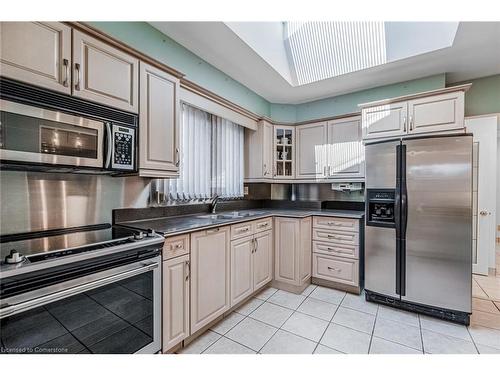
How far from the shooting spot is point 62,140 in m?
1.34

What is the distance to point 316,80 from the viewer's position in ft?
9.77

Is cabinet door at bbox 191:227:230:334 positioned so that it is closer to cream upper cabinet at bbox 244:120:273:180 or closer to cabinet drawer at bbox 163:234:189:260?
cabinet drawer at bbox 163:234:189:260

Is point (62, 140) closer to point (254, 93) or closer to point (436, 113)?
point (254, 93)

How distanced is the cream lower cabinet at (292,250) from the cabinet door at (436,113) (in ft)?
5.07

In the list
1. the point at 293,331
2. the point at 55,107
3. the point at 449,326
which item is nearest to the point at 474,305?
the point at 449,326

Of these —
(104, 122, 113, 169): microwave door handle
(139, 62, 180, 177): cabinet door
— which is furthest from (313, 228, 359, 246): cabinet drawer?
(104, 122, 113, 169): microwave door handle

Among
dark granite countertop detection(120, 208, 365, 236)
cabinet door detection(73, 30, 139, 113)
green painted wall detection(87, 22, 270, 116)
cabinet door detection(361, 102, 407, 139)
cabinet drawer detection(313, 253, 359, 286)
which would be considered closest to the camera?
cabinet door detection(73, 30, 139, 113)

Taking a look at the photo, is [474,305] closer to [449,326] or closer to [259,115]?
[449,326]

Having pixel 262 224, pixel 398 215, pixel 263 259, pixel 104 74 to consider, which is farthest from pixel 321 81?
pixel 104 74

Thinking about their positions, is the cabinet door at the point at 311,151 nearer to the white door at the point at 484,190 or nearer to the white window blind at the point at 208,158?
the white window blind at the point at 208,158

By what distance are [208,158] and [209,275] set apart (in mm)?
1420

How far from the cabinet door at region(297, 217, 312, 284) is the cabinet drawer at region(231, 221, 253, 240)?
687 millimetres

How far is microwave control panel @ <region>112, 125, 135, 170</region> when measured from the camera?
1.58m
